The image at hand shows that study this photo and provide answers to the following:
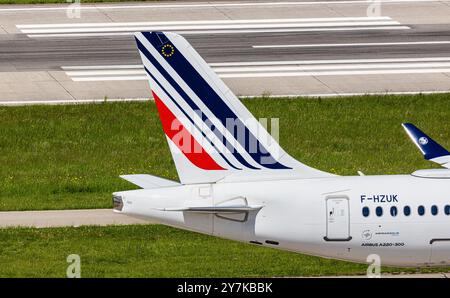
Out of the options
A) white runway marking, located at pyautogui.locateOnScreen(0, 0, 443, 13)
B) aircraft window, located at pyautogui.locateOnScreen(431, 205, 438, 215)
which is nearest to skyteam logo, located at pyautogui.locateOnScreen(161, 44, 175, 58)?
aircraft window, located at pyautogui.locateOnScreen(431, 205, 438, 215)

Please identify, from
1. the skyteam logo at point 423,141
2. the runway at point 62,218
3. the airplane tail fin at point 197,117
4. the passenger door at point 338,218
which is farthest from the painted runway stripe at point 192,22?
the passenger door at point 338,218

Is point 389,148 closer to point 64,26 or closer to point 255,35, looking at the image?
point 255,35

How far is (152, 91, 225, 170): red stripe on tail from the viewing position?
27828 millimetres

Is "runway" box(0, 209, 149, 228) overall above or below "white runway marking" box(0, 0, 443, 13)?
below

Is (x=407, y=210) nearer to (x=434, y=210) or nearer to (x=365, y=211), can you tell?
(x=434, y=210)

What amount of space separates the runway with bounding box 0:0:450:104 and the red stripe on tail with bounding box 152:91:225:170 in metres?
23.6

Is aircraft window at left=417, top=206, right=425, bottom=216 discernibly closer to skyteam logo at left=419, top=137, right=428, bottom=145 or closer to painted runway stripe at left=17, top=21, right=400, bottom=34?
skyteam logo at left=419, top=137, right=428, bottom=145

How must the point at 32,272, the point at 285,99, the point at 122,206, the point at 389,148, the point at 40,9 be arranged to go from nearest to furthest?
the point at 122,206 < the point at 32,272 < the point at 389,148 < the point at 285,99 < the point at 40,9

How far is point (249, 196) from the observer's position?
28.3 metres

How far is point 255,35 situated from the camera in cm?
6144

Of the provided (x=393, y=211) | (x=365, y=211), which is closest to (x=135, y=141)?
(x=365, y=211)

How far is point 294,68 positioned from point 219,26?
26.1 ft

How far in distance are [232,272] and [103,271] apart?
10.1 ft

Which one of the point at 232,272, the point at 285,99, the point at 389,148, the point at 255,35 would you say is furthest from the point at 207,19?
the point at 232,272
